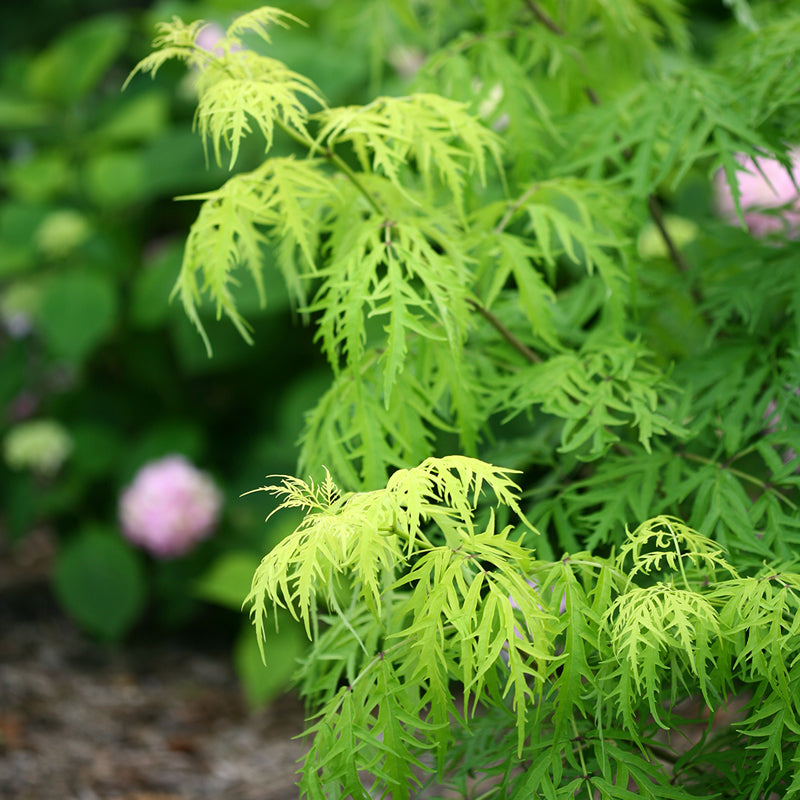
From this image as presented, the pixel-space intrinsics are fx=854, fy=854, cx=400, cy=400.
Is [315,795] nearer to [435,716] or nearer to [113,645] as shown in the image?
[435,716]

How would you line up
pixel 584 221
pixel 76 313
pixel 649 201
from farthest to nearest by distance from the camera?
pixel 76 313 → pixel 649 201 → pixel 584 221

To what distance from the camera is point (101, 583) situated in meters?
2.10

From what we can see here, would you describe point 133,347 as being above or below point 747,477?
above

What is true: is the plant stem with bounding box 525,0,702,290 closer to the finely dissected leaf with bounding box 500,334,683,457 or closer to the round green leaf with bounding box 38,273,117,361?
the finely dissected leaf with bounding box 500,334,683,457

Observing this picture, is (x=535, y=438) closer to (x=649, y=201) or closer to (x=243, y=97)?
(x=649, y=201)

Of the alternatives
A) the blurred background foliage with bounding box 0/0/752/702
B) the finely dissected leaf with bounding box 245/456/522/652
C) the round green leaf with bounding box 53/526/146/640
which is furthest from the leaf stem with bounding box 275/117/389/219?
the round green leaf with bounding box 53/526/146/640

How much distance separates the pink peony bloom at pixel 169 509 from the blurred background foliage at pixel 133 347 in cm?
10

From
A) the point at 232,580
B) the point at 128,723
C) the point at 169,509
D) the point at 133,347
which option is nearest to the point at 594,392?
the point at 232,580

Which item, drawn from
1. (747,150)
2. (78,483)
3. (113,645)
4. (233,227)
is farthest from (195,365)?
(747,150)

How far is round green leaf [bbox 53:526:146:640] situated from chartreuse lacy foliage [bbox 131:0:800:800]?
4.40ft

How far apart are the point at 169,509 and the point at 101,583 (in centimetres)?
31

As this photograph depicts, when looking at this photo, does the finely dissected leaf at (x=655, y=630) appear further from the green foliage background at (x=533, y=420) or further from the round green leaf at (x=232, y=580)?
the round green leaf at (x=232, y=580)

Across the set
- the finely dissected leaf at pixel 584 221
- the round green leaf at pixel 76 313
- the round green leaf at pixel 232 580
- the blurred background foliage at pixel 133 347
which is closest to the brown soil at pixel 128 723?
the blurred background foliage at pixel 133 347

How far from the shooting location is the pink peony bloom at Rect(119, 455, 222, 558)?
1.98 metres
